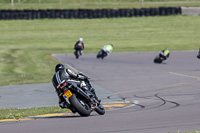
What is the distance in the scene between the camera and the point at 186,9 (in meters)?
46.2

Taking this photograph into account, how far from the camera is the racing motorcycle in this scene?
9.91m

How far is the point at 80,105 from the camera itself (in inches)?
392

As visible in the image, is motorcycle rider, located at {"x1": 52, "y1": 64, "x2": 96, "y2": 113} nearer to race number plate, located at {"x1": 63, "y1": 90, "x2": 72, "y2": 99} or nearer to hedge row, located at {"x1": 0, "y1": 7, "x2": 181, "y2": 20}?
race number plate, located at {"x1": 63, "y1": 90, "x2": 72, "y2": 99}

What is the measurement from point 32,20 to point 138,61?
18.9 metres

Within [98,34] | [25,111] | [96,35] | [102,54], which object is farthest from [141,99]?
[98,34]

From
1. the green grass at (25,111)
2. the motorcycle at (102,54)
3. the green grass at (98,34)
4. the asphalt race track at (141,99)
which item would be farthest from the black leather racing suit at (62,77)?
the green grass at (98,34)

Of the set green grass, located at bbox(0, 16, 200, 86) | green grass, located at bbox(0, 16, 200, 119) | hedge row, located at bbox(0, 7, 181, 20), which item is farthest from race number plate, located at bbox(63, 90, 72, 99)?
hedge row, located at bbox(0, 7, 181, 20)

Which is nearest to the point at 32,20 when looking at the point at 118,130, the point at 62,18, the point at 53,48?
the point at 62,18

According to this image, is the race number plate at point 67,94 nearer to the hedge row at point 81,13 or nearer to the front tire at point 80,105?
the front tire at point 80,105

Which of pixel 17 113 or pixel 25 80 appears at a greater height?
pixel 17 113

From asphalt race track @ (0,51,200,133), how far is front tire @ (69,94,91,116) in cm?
15

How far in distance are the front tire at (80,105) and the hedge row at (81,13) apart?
105 feet

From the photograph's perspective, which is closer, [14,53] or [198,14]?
[14,53]

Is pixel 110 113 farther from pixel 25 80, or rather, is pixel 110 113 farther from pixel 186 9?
pixel 186 9
